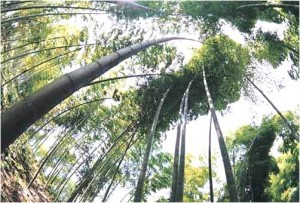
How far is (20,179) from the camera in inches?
188

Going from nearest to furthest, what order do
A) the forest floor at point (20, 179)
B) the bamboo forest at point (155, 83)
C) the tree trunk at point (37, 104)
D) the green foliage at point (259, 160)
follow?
the tree trunk at point (37, 104), the forest floor at point (20, 179), the bamboo forest at point (155, 83), the green foliage at point (259, 160)

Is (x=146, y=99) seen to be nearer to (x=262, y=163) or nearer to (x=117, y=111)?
(x=117, y=111)

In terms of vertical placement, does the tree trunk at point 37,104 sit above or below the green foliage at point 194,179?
below

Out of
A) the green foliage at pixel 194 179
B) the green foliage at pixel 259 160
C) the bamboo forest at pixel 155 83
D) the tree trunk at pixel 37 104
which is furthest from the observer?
the green foliage at pixel 194 179

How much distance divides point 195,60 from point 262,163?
8.43ft

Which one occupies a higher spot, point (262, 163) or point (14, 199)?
point (262, 163)

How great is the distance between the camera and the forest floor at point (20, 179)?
414 centimetres

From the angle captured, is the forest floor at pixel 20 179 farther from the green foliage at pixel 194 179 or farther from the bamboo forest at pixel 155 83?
the green foliage at pixel 194 179

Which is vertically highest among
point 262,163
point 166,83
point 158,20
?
point 158,20

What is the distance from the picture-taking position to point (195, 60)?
638cm

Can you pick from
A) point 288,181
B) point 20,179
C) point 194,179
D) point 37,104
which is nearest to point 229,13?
point 288,181

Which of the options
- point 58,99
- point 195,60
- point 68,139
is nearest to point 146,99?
point 195,60

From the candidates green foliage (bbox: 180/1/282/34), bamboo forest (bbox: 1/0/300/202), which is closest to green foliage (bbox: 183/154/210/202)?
bamboo forest (bbox: 1/0/300/202)

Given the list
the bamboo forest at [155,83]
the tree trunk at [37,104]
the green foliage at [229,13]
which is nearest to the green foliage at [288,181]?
the bamboo forest at [155,83]
